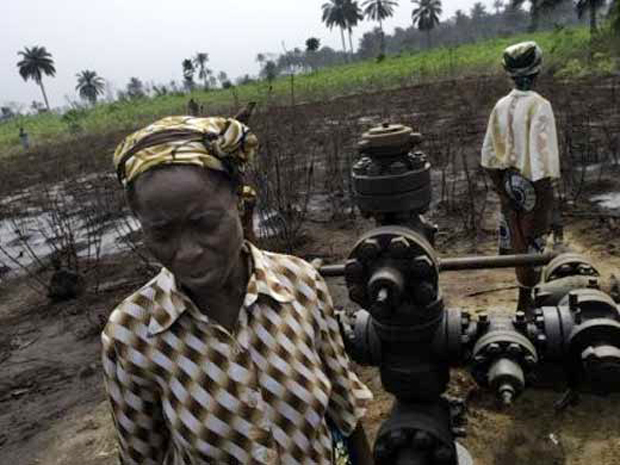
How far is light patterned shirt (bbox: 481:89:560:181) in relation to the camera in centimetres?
303

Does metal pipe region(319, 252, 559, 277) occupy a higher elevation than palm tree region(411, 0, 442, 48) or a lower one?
lower

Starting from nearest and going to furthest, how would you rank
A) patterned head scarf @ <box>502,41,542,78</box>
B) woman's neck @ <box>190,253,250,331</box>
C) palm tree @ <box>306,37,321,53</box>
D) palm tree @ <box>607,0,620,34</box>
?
1. woman's neck @ <box>190,253,250,331</box>
2. patterned head scarf @ <box>502,41,542,78</box>
3. palm tree @ <box>607,0,620,34</box>
4. palm tree @ <box>306,37,321,53</box>

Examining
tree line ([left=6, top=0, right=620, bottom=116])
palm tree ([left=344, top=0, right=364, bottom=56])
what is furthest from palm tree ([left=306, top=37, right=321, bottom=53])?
palm tree ([left=344, top=0, right=364, bottom=56])

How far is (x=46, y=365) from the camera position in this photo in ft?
14.0

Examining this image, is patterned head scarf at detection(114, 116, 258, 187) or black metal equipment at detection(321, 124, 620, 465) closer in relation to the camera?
patterned head scarf at detection(114, 116, 258, 187)

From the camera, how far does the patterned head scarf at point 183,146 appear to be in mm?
987

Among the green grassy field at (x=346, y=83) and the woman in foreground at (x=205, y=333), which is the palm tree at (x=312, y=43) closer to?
the green grassy field at (x=346, y=83)

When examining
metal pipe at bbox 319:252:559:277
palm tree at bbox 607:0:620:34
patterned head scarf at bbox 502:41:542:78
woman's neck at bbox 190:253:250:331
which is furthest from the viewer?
palm tree at bbox 607:0:620:34

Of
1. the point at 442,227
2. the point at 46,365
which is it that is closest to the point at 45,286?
the point at 46,365

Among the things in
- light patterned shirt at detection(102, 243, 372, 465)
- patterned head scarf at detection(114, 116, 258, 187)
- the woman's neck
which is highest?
patterned head scarf at detection(114, 116, 258, 187)

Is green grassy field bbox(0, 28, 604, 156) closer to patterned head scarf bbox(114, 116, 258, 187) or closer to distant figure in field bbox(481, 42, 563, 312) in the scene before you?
distant figure in field bbox(481, 42, 563, 312)

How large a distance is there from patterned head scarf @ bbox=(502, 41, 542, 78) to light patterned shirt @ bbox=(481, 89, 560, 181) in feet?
0.43

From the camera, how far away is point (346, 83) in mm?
27016

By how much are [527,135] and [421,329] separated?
1944mm
